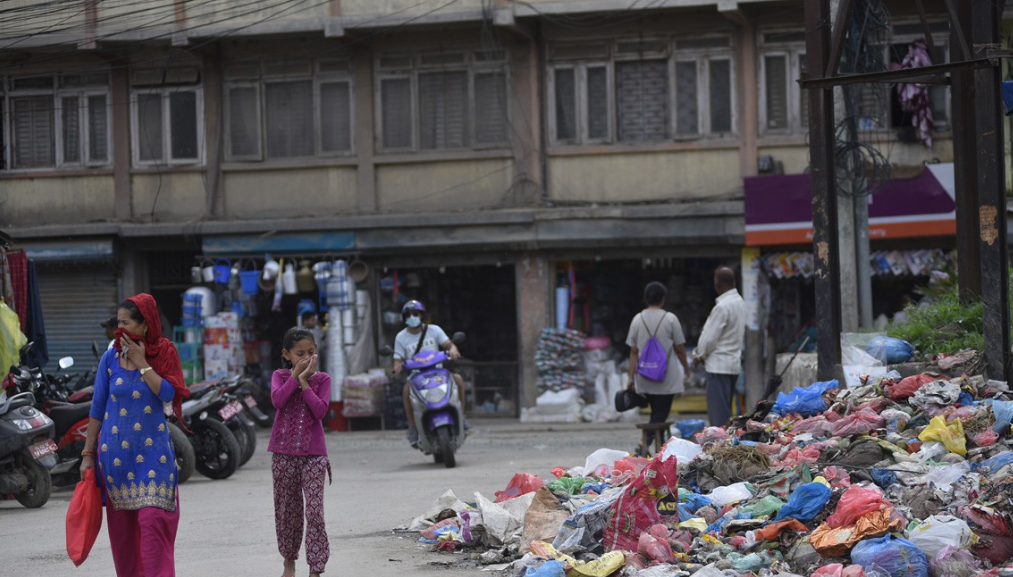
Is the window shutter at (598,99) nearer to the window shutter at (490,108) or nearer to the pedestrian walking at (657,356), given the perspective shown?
the window shutter at (490,108)

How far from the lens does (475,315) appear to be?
20.5 metres

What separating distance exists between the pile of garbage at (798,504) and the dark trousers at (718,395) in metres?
2.08

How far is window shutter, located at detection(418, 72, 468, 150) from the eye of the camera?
19781mm

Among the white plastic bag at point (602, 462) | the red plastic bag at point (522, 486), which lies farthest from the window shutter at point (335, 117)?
the red plastic bag at point (522, 486)

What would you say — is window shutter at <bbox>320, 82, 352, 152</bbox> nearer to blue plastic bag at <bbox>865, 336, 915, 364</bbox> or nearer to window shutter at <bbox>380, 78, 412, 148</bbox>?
window shutter at <bbox>380, 78, 412, 148</bbox>

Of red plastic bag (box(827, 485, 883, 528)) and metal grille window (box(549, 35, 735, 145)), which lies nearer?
red plastic bag (box(827, 485, 883, 528))

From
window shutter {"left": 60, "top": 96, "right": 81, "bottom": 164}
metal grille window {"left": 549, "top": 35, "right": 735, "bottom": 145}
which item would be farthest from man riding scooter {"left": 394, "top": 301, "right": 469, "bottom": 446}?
window shutter {"left": 60, "top": 96, "right": 81, "bottom": 164}

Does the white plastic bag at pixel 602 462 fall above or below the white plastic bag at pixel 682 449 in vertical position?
below

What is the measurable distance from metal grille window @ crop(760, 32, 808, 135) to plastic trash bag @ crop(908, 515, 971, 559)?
1316cm

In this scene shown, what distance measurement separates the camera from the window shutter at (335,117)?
66.0ft

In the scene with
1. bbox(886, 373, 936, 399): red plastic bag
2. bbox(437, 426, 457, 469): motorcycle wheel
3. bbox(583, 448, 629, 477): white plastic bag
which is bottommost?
bbox(437, 426, 457, 469): motorcycle wheel

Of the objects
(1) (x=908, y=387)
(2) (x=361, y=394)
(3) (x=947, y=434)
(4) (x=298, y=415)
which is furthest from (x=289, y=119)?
(3) (x=947, y=434)

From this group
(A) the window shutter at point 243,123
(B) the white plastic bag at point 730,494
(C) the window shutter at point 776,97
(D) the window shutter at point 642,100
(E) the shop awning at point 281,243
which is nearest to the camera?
(B) the white plastic bag at point 730,494

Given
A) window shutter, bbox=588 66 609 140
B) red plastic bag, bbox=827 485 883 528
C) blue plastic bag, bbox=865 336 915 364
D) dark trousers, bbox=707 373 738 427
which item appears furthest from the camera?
window shutter, bbox=588 66 609 140
